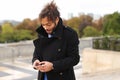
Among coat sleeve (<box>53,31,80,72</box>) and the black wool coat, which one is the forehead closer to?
the black wool coat

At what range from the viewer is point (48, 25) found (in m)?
2.69

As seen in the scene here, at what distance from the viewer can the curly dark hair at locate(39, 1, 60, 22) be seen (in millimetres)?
2660

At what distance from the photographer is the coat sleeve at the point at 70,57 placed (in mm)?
2693

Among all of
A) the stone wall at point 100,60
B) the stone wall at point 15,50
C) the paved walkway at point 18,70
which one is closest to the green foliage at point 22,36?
the stone wall at point 15,50

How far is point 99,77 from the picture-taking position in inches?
283

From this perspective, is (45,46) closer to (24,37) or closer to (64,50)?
(64,50)

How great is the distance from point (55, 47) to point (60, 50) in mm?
50

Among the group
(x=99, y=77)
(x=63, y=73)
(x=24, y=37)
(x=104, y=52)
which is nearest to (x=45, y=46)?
(x=63, y=73)

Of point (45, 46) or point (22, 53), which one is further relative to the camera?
point (22, 53)

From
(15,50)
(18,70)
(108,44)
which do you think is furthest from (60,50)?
(15,50)

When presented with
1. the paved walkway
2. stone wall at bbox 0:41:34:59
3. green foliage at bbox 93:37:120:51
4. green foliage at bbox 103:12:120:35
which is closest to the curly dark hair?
the paved walkway

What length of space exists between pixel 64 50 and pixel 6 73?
32.2 feet

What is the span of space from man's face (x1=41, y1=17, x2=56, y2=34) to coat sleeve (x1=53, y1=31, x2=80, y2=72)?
0.17 metres

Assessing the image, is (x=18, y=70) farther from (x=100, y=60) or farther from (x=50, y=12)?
(x=50, y=12)
